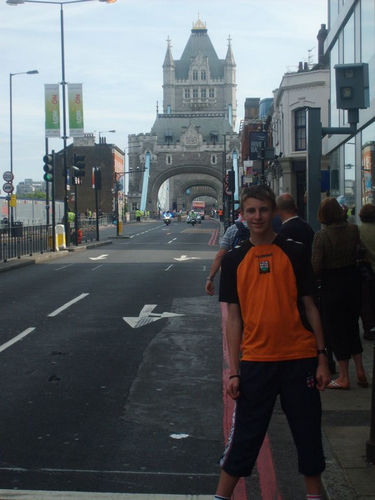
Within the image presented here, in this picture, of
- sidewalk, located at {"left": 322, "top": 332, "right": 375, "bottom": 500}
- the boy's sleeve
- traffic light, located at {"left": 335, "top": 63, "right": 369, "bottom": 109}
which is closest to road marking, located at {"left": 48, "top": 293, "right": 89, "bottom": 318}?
traffic light, located at {"left": 335, "top": 63, "right": 369, "bottom": 109}

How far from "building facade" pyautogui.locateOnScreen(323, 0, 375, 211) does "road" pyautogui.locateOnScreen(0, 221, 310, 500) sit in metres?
4.35

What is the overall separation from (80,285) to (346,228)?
11.3m

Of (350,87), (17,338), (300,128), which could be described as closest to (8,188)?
(300,128)

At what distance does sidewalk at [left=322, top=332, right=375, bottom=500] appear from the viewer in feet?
14.4

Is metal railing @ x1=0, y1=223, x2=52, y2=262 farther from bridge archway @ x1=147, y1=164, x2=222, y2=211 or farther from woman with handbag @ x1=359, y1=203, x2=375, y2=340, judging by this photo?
bridge archway @ x1=147, y1=164, x2=222, y2=211

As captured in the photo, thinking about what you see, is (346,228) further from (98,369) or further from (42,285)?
(42,285)

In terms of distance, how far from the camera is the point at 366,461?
15.9ft

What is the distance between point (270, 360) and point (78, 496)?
158cm

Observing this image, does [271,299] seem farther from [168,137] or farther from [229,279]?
[168,137]

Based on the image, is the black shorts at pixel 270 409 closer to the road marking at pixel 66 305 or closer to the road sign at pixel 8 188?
the road marking at pixel 66 305

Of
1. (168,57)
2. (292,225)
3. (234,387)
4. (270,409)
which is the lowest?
(270,409)

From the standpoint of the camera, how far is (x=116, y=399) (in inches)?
275

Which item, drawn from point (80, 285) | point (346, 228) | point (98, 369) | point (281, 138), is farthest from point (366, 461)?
point (281, 138)

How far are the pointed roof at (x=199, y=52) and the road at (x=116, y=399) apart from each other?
7240 inches
